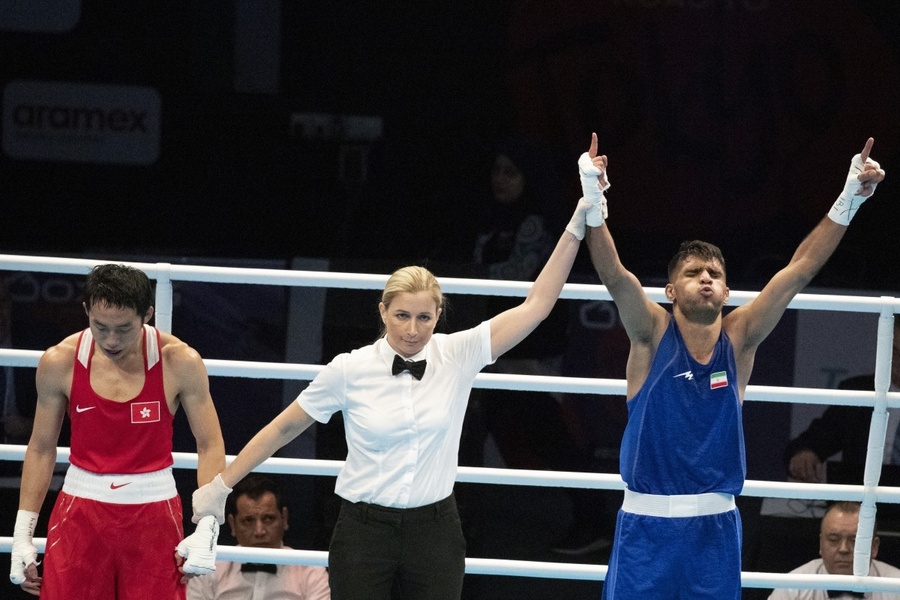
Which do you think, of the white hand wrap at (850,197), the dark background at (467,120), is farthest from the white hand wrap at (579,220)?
the dark background at (467,120)

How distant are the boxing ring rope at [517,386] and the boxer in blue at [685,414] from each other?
11.5 inches

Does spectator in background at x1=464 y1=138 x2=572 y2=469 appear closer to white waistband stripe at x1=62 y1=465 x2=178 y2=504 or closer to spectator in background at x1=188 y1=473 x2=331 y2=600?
spectator in background at x1=188 y1=473 x2=331 y2=600

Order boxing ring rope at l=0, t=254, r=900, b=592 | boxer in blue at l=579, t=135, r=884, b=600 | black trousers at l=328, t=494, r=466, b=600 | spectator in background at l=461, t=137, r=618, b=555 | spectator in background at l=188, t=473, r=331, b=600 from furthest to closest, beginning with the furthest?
spectator in background at l=461, t=137, r=618, b=555, spectator in background at l=188, t=473, r=331, b=600, boxing ring rope at l=0, t=254, r=900, b=592, boxer in blue at l=579, t=135, r=884, b=600, black trousers at l=328, t=494, r=466, b=600

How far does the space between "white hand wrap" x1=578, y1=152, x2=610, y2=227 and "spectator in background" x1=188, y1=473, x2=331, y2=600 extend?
1.82 m

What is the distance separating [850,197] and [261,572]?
2.39 m

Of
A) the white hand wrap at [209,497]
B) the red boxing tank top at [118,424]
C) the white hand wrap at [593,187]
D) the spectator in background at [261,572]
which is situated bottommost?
the spectator in background at [261,572]

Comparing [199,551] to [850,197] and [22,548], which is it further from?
[850,197]

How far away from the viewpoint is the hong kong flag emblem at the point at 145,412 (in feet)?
9.97

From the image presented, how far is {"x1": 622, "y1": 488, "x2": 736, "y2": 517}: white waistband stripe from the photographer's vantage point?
121 inches

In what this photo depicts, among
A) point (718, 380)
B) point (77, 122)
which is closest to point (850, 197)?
point (718, 380)

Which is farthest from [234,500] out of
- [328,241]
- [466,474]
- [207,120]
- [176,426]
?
[207,120]

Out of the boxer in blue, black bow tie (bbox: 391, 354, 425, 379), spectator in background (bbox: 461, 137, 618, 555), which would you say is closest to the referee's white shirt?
black bow tie (bbox: 391, 354, 425, 379)

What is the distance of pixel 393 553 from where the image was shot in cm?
296

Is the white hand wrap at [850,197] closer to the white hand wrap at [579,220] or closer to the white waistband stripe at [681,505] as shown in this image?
the white hand wrap at [579,220]
